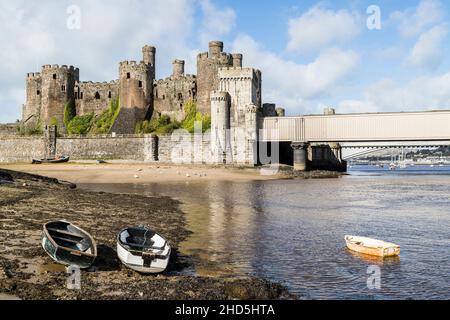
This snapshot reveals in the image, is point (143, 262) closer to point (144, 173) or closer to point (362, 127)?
point (144, 173)

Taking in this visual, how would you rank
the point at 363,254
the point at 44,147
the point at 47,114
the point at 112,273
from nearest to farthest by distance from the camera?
1. the point at 112,273
2. the point at 363,254
3. the point at 44,147
4. the point at 47,114

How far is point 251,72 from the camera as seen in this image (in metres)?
67.8

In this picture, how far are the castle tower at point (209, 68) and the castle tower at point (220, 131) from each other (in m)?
4.46

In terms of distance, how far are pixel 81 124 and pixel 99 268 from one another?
66743mm

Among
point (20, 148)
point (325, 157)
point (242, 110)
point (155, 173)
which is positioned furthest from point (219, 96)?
point (20, 148)

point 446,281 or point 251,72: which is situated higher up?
point 251,72

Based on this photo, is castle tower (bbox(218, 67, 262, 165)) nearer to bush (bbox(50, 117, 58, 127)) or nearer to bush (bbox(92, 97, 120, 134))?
Answer: bush (bbox(92, 97, 120, 134))

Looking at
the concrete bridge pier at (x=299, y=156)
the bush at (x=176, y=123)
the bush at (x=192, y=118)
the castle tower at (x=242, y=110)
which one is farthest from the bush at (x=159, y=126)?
the concrete bridge pier at (x=299, y=156)

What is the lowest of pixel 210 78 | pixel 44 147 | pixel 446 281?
pixel 446 281

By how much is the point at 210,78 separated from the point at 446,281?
61.3 m

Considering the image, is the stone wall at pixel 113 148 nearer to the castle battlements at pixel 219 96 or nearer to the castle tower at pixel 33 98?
the castle battlements at pixel 219 96
